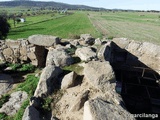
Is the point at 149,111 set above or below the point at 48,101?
below

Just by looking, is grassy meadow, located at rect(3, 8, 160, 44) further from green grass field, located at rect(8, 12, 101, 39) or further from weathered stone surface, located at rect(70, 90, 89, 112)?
weathered stone surface, located at rect(70, 90, 89, 112)

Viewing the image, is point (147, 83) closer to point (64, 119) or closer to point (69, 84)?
point (69, 84)

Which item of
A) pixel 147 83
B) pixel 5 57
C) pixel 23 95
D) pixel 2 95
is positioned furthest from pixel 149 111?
pixel 5 57

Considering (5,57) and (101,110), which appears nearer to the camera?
(101,110)

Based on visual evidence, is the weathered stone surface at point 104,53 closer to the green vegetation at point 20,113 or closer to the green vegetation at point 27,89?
the green vegetation at point 27,89

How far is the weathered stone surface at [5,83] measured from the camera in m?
11.0

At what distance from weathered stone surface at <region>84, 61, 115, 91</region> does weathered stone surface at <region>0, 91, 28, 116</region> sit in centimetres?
308

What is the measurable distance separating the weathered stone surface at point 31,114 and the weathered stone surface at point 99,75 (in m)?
2.37

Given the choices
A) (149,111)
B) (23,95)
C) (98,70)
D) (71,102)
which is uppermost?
(98,70)

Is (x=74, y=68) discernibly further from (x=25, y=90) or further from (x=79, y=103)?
(x=79, y=103)

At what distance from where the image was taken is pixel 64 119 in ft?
24.4

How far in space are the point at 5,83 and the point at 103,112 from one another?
7.37 m

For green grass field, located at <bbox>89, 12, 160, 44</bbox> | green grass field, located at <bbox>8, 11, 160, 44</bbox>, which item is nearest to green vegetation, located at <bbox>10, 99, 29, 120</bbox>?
green grass field, located at <bbox>8, 11, 160, 44</bbox>

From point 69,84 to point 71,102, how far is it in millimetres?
1181
